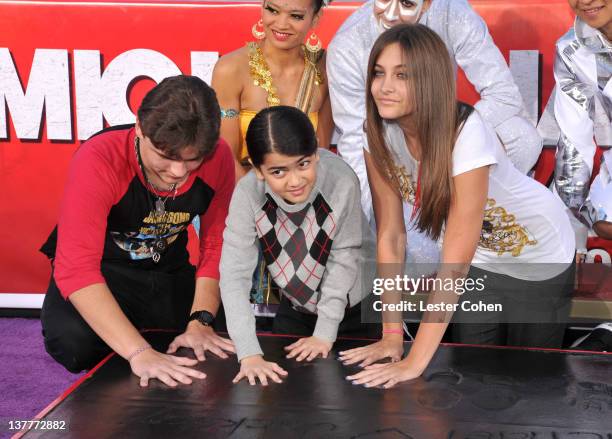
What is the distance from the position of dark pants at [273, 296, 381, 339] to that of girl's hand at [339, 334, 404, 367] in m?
0.24

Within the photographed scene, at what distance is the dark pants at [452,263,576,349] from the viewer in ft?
7.43

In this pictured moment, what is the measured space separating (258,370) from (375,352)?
1.03ft

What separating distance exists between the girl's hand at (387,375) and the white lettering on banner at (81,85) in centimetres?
157

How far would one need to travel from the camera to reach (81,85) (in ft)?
10.5

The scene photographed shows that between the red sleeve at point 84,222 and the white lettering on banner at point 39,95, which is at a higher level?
the white lettering on banner at point 39,95

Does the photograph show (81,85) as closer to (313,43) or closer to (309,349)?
(313,43)

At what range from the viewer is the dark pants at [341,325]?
93.8 inches

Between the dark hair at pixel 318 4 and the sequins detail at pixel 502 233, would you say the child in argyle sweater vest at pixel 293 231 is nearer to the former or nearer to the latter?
the sequins detail at pixel 502 233

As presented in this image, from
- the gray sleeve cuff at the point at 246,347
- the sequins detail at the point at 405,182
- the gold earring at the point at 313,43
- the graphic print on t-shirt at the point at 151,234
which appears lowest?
the gray sleeve cuff at the point at 246,347

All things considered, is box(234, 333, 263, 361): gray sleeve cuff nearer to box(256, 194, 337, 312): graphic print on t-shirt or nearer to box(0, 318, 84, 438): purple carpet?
box(256, 194, 337, 312): graphic print on t-shirt

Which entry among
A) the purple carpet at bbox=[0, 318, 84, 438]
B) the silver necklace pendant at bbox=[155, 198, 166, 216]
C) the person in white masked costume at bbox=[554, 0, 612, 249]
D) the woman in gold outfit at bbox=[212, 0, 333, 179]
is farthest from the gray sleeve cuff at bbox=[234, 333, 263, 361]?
the person in white masked costume at bbox=[554, 0, 612, 249]

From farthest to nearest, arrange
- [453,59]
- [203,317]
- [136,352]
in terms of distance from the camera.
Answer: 1. [453,59]
2. [203,317]
3. [136,352]

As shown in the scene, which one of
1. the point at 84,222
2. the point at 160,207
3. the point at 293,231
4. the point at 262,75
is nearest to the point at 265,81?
the point at 262,75

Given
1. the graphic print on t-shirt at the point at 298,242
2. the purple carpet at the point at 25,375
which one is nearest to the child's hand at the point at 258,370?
the graphic print on t-shirt at the point at 298,242
